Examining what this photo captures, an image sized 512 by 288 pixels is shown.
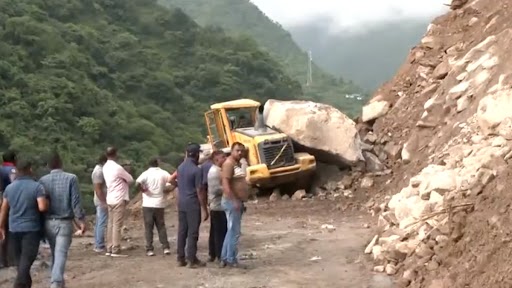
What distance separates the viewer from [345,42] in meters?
164

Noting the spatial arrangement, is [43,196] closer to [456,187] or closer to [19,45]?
[456,187]

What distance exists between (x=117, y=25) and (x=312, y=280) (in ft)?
160

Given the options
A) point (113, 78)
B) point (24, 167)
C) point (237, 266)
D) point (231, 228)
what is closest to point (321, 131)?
point (237, 266)

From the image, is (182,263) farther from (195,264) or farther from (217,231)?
(217,231)

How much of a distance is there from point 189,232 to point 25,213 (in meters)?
2.34

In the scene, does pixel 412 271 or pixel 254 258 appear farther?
pixel 254 258

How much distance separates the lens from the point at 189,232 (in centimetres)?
947

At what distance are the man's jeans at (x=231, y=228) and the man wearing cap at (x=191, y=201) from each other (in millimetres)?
343

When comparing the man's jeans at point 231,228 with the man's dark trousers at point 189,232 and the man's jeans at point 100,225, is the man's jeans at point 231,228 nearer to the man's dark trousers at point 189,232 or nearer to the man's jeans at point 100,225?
the man's dark trousers at point 189,232

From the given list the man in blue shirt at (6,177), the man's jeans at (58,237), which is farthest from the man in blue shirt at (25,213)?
the man in blue shirt at (6,177)

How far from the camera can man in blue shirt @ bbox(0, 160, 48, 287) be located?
7691mm

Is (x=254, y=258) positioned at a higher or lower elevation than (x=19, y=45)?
lower

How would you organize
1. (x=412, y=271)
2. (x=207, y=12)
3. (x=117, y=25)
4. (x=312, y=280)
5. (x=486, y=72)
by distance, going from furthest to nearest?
1. (x=207, y=12)
2. (x=117, y=25)
3. (x=486, y=72)
4. (x=312, y=280)
5. (x=412, y=271)

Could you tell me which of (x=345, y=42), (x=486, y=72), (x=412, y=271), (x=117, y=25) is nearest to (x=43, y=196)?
(x=412, y=271)
